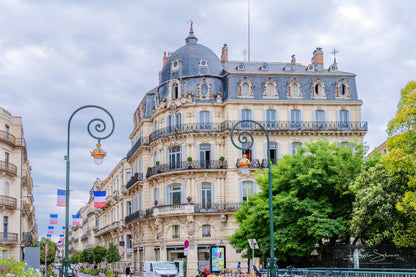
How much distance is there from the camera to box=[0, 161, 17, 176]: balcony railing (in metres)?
44.9

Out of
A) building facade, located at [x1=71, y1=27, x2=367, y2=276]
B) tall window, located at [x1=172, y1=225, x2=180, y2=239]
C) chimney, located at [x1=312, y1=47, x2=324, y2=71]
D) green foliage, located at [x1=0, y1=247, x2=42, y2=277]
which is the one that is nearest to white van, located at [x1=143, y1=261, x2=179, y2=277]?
building facade, located at [x1=71, y1=27, x2=367, y2=276]

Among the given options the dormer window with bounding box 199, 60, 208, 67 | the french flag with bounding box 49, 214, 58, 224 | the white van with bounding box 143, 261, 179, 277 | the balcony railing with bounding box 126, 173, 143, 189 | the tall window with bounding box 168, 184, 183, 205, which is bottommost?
the white van with bounding box 143, 261, 179, 277

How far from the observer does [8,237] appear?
148ft

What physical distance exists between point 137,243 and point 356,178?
30797 mm

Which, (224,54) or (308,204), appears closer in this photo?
(308,204)

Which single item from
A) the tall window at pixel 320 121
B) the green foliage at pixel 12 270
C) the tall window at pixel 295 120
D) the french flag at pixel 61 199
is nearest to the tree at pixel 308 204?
the french flag at pixel 61 199

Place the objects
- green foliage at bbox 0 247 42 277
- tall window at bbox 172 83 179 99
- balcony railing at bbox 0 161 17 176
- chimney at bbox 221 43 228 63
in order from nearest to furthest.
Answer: green foliage at bbox 0 247 42 277 → balcony railing at bbox 0 161 17 176 → tall window at bbox 172 83 179 99 → chimney at bbox 221 43 228 63

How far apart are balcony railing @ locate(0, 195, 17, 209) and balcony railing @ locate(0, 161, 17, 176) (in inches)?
82.9

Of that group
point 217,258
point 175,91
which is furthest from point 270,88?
point 217,258

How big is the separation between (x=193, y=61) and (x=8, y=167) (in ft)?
63.1

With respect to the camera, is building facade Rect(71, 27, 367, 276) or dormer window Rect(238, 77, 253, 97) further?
dormer window Rect(238, 77, 253, 97)

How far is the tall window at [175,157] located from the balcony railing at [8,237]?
14.8 metres

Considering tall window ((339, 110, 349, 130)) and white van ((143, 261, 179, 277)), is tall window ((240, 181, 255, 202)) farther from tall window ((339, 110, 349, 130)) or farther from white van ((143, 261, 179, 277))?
white van ((143, 261, 179, 277))

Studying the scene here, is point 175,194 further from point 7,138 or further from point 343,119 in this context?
point 343,119
